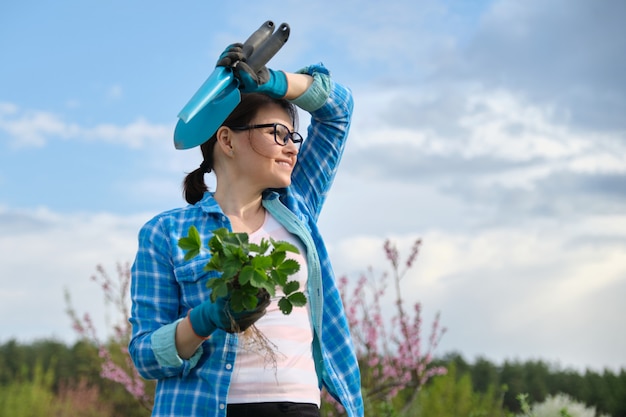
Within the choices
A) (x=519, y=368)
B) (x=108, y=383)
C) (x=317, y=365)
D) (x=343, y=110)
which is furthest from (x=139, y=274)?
(x=108, y=383)

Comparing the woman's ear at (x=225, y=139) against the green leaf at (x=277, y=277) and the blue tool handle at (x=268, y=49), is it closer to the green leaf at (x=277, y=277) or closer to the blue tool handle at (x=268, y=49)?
the blue tool handle at (x=268, y=49)

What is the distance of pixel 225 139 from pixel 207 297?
1.65ft

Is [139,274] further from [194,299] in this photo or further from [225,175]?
[225,175]

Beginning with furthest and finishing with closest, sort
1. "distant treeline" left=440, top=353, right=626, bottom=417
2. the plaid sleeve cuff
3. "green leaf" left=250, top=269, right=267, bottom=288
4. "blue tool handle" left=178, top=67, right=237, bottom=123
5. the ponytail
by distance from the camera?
"distant treeline" left=440, top=353, right=626, bottom=417
the ponytail
"blue tool handle" left=178, top=67, right=237, bottom=123
the plaid sleeve cuff
"green leaf" left=250, top=269, right=267, bottom=288

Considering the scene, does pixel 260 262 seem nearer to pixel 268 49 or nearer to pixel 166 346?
pixel 166 346

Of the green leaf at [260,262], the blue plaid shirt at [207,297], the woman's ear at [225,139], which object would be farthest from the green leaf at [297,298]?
the woman's ear at [225,139]

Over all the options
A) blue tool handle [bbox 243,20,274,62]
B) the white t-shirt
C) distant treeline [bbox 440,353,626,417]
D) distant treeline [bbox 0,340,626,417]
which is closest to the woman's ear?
blue tool handle [bbox 243,20,274,62]

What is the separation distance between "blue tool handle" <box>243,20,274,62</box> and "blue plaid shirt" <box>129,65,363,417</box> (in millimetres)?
322

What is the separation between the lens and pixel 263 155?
2.50 meters

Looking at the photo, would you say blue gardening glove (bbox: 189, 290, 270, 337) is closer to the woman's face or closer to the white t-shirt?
the white t-shirt

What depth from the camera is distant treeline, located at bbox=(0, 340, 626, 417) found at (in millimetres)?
7828

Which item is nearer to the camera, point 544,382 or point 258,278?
point 258,278

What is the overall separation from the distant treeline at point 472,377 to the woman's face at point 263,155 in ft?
16.1

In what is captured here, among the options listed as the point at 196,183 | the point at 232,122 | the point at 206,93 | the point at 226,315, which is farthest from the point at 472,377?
the point at 226,315
